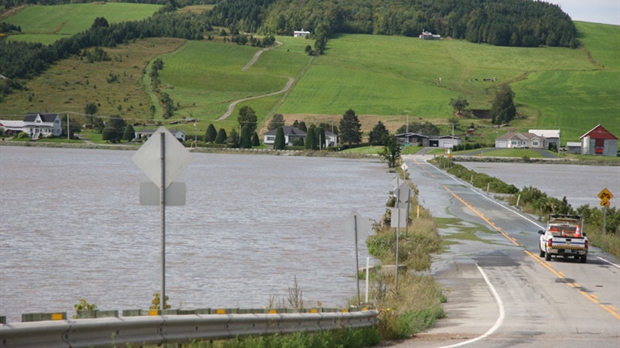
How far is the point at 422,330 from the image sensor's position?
19.2 m

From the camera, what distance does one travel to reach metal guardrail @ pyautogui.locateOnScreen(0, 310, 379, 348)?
1063 centimetres

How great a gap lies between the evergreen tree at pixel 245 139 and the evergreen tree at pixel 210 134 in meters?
5.03

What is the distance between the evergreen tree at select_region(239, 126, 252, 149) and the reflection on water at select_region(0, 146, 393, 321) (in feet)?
281

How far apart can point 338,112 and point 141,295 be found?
15980 cm

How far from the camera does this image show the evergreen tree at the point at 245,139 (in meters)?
175

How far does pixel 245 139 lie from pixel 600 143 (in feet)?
216

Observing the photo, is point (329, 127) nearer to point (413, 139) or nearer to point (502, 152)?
point (413, 139)

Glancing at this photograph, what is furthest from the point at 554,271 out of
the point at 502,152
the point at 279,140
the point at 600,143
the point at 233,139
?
the point at 600,143

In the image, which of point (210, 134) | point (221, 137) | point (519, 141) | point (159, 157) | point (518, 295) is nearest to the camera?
point (159, 157)

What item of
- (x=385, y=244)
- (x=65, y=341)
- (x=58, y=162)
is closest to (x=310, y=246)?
(x=385, y=244)

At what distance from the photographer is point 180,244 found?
141ft

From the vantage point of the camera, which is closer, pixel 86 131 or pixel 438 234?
pixel 438 234

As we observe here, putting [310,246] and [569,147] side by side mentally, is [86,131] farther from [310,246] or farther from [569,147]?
[310,246]

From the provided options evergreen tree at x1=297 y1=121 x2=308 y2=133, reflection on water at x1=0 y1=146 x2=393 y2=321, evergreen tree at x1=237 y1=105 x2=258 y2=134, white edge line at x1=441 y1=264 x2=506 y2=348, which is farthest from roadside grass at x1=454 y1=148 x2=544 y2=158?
white edge line at x1=441 y1=264 x2=506 y2=348
